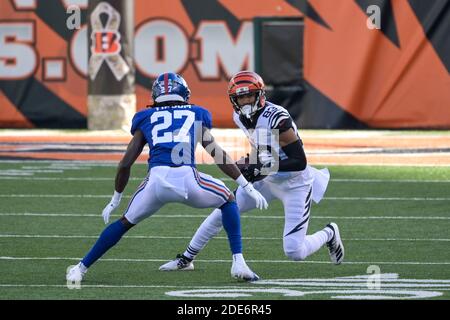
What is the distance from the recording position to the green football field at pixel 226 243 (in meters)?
7.90

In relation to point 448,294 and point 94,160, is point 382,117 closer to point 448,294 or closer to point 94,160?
point 94,160

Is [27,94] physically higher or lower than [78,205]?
lower

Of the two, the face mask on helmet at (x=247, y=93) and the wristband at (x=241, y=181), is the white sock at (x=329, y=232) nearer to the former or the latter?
the wristband at (x=241, y=181)

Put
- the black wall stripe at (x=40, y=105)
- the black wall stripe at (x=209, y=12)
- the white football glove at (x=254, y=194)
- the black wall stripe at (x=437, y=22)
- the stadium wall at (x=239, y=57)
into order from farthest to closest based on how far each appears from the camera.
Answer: the black wall stripe at (x=40, y=105), the black wall stripe at (x=209, y=12), the stadium wall at (x=239, y=57), the black wall stripe at (x=437, y=22), the white football glove at (x=254, y=194)

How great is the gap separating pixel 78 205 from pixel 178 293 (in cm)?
520

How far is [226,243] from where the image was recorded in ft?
34.2

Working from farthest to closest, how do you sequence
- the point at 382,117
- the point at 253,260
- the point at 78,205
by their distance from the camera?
the point at 382,117
the point at 78,205
the point at 253,260

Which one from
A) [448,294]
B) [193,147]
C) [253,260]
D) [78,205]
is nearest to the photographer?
[448,294]

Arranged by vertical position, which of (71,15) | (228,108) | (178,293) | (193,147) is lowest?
(228,108)

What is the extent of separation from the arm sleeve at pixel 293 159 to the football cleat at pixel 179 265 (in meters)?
0.92

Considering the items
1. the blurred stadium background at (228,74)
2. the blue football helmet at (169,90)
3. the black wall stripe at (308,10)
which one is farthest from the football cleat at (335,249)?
the black wall stripe at (308,10)

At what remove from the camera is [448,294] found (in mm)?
7523

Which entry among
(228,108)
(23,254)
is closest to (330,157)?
(228,108)

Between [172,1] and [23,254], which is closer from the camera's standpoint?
[23,254]
